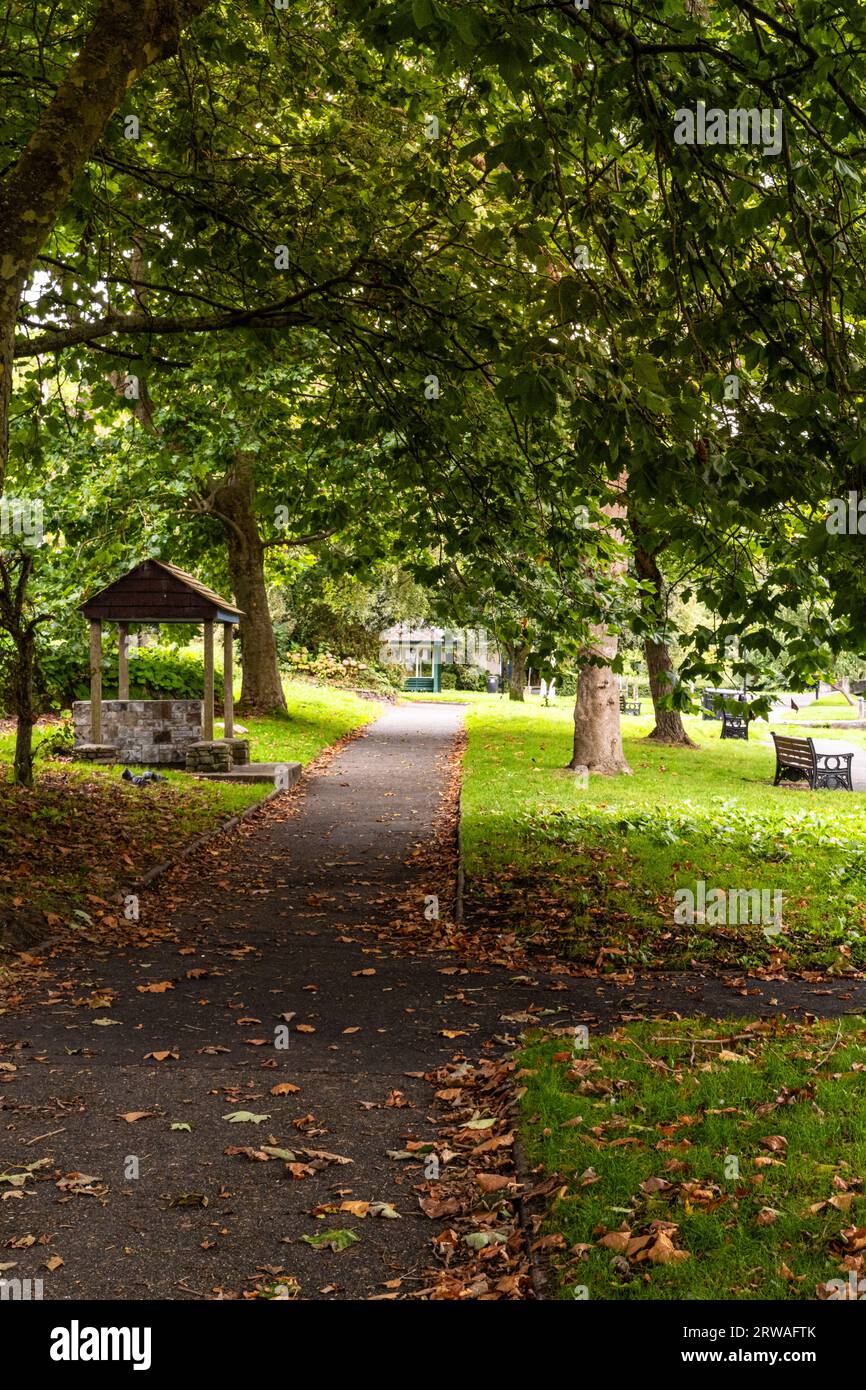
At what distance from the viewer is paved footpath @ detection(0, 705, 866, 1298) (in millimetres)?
4273

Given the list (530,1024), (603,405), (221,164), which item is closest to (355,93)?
(221,164)

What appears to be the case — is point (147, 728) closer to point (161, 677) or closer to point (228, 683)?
point (228, 683)

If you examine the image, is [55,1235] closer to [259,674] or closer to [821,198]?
[821,198]

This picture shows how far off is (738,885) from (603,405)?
6383mm

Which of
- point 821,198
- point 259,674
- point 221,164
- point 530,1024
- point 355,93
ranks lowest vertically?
point 530,1024

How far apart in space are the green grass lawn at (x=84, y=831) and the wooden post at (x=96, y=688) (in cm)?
84

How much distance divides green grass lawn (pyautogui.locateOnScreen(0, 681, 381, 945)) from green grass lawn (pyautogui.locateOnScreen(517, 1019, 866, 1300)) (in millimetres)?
4922

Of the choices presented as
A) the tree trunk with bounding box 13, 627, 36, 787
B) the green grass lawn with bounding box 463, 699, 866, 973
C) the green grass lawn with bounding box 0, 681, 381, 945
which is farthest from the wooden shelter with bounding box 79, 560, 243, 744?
the green grass lawn with bounding box 463, 699, 866, 973

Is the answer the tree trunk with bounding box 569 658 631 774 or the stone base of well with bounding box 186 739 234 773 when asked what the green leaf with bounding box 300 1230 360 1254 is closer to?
the stone base of well with bounding box 186 739 234 773

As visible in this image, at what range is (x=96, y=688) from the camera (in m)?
19.2

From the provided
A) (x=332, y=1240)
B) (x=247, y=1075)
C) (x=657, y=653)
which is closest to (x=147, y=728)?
(x=657, y=653)

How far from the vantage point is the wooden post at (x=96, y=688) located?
19031 millimetres

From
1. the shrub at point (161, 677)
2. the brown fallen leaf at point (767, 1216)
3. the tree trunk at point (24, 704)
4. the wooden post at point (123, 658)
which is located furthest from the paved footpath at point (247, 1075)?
the shrub at point (161, 677)
